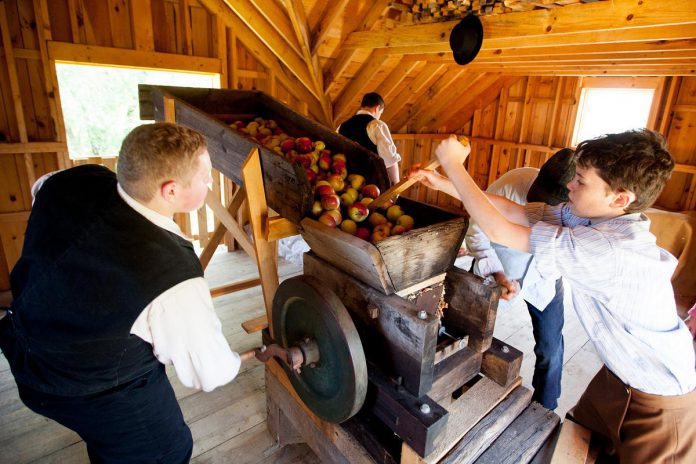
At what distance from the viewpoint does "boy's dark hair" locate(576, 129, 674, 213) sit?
3.81 ft

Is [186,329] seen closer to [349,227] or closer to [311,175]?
[349,227]

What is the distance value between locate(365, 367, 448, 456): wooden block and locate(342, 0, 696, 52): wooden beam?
2694mm

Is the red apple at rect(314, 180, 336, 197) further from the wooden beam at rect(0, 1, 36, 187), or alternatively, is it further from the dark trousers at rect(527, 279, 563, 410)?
the wooden beam at rect(0, 1, 36, 187)

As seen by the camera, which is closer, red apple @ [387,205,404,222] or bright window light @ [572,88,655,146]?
red apple @ [387,205,404,222]

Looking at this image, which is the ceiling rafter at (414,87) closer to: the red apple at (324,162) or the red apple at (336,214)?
the red apple at (324,162)

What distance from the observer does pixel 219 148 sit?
2174mm

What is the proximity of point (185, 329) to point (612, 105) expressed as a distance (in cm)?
743

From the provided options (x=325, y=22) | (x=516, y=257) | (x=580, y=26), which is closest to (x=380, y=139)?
(x=325, y=22)

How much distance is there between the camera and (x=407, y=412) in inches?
51.1

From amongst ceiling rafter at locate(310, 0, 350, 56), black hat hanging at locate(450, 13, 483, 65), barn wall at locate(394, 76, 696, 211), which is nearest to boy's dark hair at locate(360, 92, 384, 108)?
black hat hanging at locate(450, 13, 483, 65)

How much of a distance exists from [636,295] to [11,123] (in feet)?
15.9

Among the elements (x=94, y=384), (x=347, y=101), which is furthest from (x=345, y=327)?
(x=347, y=101)

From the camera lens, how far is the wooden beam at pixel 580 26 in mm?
2445

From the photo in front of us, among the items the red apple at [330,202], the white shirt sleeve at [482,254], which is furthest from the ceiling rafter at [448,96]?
the red apple at [330,202]
